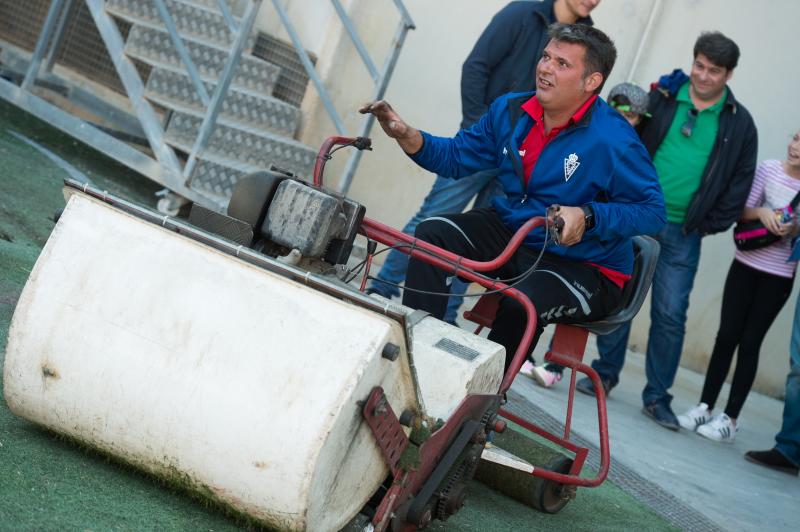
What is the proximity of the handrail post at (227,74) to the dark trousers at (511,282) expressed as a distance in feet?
9.83

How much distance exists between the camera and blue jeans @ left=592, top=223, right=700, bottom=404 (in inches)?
233

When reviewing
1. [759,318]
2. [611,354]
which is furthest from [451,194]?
[759,318]

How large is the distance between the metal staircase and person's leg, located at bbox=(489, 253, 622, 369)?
2.99m

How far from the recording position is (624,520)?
4.05 m

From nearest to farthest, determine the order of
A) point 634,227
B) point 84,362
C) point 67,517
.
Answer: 1. point 67,517
2. point 84,362
3. point 634,227

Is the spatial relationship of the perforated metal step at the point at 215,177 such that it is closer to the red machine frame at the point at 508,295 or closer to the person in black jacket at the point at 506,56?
the person in black jacket at the point at 506,56

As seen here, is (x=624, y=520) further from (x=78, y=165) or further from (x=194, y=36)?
(x=194, y=36)

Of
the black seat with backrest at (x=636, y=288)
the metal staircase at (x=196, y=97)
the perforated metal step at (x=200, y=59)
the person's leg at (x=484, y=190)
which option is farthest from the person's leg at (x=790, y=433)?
the perforated metal step at (x=200, y=59)

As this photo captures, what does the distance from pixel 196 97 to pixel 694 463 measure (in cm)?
400

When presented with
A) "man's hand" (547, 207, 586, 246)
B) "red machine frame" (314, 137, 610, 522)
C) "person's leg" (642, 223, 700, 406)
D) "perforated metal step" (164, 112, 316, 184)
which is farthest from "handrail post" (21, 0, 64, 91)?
"man's hand" (547, 207, 586, 246)

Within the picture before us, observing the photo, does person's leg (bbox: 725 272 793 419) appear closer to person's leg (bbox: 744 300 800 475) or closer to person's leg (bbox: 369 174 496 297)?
person's leg (bbox: 744 300 800 475)

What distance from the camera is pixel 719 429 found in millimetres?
5961

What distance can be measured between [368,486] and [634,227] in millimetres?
1468

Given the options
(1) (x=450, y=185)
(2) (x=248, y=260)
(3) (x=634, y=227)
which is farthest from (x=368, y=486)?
(1) (x=450, y=185)
